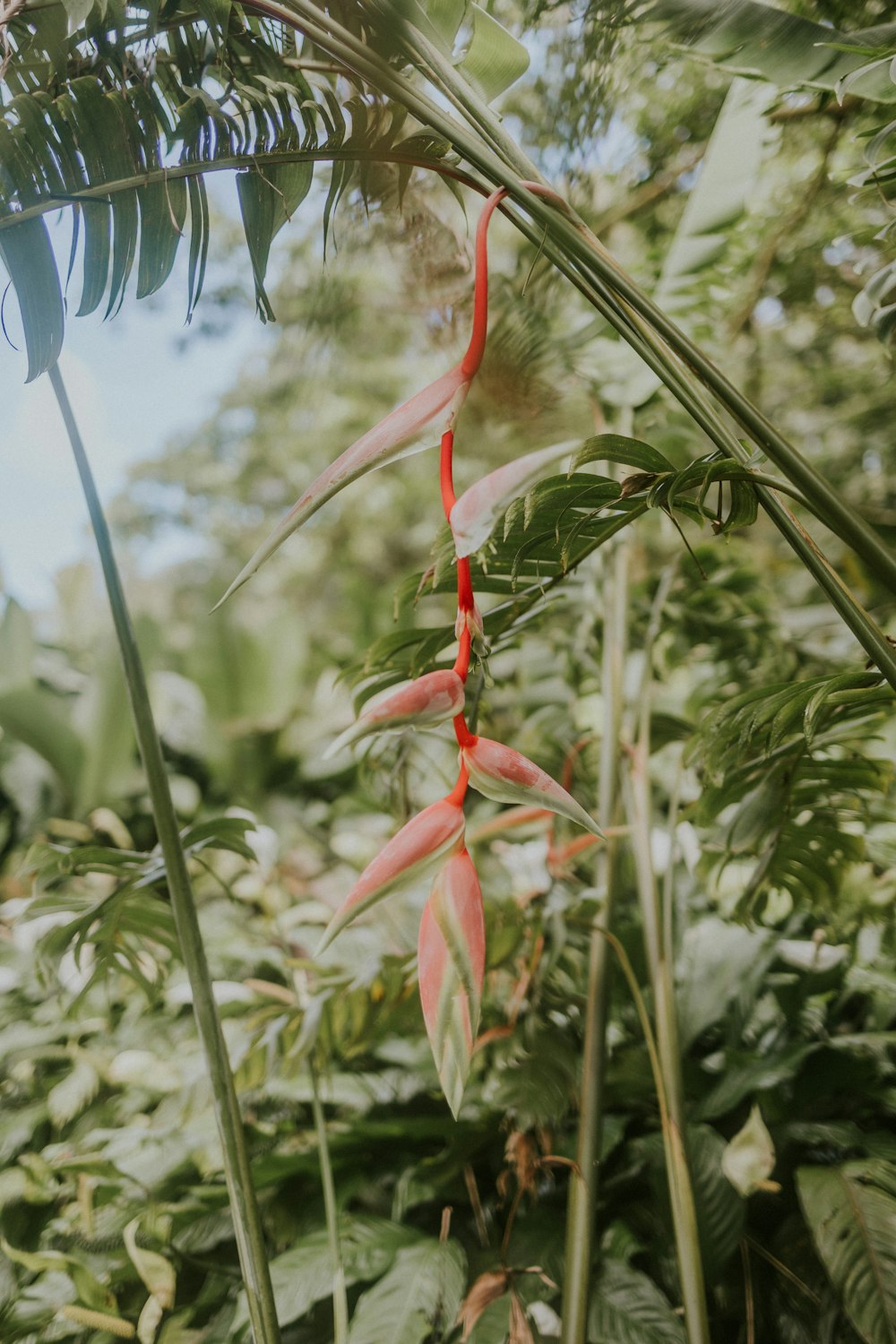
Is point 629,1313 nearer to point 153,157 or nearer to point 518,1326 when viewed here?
point 518,1326

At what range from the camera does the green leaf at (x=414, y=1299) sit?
0.56m

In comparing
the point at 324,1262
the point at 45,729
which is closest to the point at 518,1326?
the point at 324,1262

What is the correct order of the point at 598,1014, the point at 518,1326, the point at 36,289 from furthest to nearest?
1. the point at 598,1014
2. the point at 518,1326
3. the point at 36,289

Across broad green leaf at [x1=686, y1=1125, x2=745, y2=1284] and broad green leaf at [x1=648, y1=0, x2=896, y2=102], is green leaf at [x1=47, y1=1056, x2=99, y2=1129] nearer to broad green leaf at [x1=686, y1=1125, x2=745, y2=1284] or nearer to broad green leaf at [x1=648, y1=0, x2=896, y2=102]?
broad green leaf at [x1=686, y1=1125, x2=745, y2=1284]

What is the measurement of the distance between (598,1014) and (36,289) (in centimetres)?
64

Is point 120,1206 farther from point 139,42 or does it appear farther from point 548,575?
point 139,42

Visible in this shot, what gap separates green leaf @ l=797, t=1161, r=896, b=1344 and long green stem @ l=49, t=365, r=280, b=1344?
15.2 inches

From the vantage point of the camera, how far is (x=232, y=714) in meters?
1.67

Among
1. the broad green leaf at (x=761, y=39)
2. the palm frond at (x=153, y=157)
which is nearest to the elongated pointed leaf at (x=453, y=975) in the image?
the palm frond at (x=153, y=157)

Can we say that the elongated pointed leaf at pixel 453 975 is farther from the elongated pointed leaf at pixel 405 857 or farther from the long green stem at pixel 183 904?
the long green stem at pixel 183 904

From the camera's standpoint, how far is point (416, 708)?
285 mm

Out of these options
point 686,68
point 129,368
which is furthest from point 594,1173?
point 686,68

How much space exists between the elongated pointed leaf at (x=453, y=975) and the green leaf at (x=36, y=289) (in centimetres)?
34

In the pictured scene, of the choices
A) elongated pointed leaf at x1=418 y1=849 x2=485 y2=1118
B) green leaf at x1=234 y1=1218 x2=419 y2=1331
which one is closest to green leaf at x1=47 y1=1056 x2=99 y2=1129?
green leaf at x1=234 y1=1218 x2=419 y2=1331
